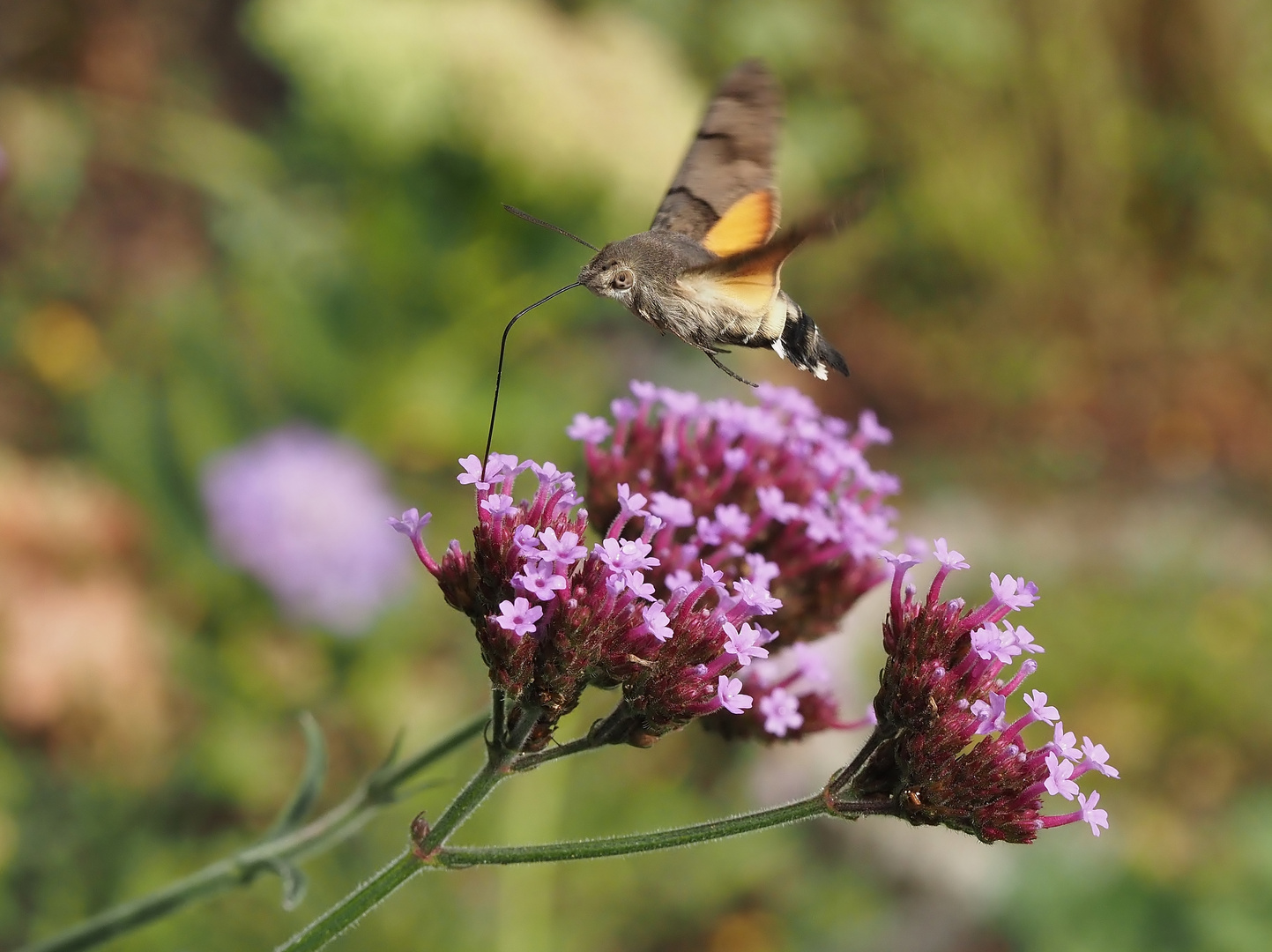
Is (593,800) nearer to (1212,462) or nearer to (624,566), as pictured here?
(624,566)

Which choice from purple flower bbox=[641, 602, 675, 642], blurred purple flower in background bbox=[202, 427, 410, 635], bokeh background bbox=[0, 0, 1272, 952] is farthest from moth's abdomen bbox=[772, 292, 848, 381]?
blurred purple flower in background bbox=[202, 427, 410, 635]

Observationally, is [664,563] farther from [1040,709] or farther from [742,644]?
[1040,709]

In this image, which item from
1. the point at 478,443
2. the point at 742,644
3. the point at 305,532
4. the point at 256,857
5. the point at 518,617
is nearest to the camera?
the point at 518,617

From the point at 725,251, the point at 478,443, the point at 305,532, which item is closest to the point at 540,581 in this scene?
the point at 725,251

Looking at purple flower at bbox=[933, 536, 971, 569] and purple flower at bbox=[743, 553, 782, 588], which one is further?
purple flower at bbox=[743, 553, 782, 588]

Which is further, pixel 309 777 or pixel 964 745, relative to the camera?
pixel 309 777

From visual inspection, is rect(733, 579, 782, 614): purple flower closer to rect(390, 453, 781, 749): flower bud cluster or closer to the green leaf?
A: rect(390, 453, 781, 749): flower bud cluster

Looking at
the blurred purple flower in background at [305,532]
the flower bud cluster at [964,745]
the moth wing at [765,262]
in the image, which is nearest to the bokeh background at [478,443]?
the blurred purple flower in background at [305,532]
